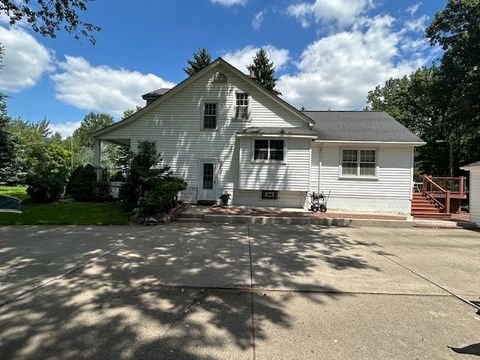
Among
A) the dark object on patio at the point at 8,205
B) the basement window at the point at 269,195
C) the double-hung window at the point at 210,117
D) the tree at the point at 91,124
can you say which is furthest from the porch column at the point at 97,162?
the tree at the point at 91,124

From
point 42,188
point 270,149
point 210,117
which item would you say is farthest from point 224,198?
point 42,188

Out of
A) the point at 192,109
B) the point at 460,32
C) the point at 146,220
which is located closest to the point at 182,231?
the point at 146,220

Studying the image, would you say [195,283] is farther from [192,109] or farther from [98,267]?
[192,109]

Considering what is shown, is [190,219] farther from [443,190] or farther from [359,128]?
[443,190]

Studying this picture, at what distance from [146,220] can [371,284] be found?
327 inches

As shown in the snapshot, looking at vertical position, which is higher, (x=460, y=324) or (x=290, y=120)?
(x=290, y=120)

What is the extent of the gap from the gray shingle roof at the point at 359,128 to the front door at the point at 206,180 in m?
5.81

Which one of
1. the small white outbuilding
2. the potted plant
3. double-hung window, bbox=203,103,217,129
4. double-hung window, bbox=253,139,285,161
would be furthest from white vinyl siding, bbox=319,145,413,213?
double-hung window, bbox=203,103,217,129

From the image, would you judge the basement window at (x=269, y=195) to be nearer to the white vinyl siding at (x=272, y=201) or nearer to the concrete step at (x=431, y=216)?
the white vinyl siding at (x=272, y=201)

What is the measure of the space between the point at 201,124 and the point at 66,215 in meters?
8.02

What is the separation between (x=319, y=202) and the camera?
53.4 feet

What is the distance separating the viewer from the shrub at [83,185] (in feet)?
54.0

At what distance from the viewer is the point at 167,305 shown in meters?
4.35

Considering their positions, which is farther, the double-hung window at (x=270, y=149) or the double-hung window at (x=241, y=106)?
the double-hung window at (x=241, y=106)
